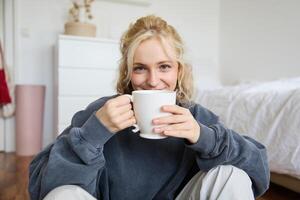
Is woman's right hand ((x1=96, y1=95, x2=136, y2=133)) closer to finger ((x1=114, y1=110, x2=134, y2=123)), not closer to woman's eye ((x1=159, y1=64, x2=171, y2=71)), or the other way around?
finger ((x1=114, y1=110, x2=134, y2=123))

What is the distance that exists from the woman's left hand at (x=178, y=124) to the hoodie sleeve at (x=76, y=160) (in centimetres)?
11

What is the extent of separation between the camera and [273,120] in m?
1.56

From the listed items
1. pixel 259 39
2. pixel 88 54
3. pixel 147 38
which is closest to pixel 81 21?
pixel 88 54

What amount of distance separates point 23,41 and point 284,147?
2.36 meters

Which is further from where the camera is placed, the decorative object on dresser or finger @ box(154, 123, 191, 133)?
A: the decorative object on dresser

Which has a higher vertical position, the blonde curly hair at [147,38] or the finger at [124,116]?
the blonde curly hair at [147,38]

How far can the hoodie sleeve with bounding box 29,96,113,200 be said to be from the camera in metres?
0.61

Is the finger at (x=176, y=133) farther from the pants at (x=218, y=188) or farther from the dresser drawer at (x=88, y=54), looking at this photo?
the dresser drawer at (x=88, y=54)

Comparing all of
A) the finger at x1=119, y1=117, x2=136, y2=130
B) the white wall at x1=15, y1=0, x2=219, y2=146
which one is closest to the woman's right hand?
the finger at x1=119, y1=117, x2=136, y2=130

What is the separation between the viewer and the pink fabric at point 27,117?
8.84 feet

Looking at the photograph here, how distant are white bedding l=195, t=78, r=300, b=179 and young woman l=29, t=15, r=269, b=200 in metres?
0.76

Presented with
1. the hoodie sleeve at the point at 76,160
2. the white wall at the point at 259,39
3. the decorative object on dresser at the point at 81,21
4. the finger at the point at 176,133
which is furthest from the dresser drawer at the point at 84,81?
the finger at the point at 176,133

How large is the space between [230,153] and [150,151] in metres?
0.24

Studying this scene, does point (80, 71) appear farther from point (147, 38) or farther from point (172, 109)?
point (172, 109)
